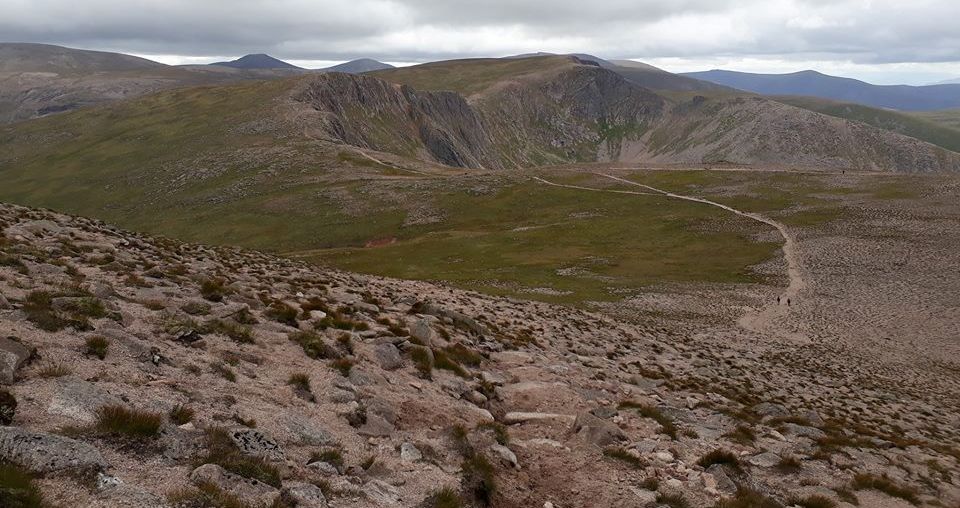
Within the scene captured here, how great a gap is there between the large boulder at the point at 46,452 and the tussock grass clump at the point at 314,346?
8.48 metres

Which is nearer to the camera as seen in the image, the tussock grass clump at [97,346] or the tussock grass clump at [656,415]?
the tussock grass clump at [97,346]

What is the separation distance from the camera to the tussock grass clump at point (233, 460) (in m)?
9.70

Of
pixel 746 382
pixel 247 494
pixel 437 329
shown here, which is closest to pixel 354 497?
pixel 247 494

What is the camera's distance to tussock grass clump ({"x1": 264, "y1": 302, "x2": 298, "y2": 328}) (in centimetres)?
1970

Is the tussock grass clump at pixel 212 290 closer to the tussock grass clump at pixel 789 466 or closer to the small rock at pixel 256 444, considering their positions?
the small rock at pixel 256 444

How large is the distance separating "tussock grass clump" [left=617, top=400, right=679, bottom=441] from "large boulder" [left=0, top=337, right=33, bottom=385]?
16.6 metres

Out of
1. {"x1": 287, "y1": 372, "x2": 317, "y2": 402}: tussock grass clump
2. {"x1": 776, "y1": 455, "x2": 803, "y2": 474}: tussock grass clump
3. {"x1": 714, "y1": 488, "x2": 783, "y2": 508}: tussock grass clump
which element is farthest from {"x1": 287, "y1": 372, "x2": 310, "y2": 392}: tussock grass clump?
{"x1": 776, "y1": 455, "x2": 803, "y2": 474}: tussock grass clump

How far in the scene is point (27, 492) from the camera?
6.98m

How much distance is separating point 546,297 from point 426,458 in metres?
40.6

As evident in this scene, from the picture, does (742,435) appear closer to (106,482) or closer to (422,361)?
(422,361)

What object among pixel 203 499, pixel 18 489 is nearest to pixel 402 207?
pixel 203 499

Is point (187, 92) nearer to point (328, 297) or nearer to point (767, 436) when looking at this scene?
point (328, 297)

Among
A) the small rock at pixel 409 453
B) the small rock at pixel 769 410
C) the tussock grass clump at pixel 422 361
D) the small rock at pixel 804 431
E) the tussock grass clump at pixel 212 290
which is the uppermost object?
the tussock grass clump at pixel 212 290

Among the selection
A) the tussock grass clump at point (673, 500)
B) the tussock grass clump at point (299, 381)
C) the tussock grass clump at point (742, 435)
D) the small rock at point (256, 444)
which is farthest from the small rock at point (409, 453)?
the tussock grass clump at point (742, 435)
